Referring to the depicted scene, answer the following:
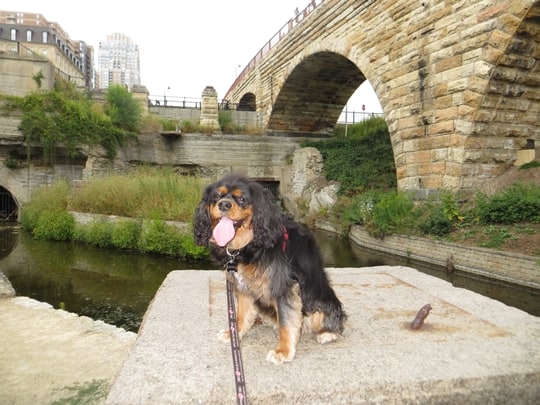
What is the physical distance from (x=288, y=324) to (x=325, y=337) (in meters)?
0.40

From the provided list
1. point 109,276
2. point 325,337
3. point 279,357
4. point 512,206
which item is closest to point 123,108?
point 109,276

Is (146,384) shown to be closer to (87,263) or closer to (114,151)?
(87,263)

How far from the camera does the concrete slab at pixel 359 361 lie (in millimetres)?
1842

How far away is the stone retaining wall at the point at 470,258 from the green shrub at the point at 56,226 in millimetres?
9429

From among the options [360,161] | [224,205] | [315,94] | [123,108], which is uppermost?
[315,94]

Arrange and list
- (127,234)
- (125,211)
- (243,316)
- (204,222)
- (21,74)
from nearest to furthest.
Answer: (204,222)
(243,316)
(127,234)
(125,211)
(21,74)

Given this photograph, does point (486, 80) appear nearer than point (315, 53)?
Yes

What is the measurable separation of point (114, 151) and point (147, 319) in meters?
16.6

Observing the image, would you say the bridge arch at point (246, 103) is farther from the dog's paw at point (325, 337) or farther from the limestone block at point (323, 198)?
the dog's paw at point (325, 337)

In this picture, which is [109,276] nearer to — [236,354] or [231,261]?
[231,261]

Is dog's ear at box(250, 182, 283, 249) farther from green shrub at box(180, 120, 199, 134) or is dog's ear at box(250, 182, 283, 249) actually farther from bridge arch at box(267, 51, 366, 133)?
green shrub at box(180, 120, 199, 134)

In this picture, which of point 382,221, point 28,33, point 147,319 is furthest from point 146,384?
point 28,33

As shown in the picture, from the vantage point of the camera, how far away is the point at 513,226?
833 cm

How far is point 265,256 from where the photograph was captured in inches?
83.0
